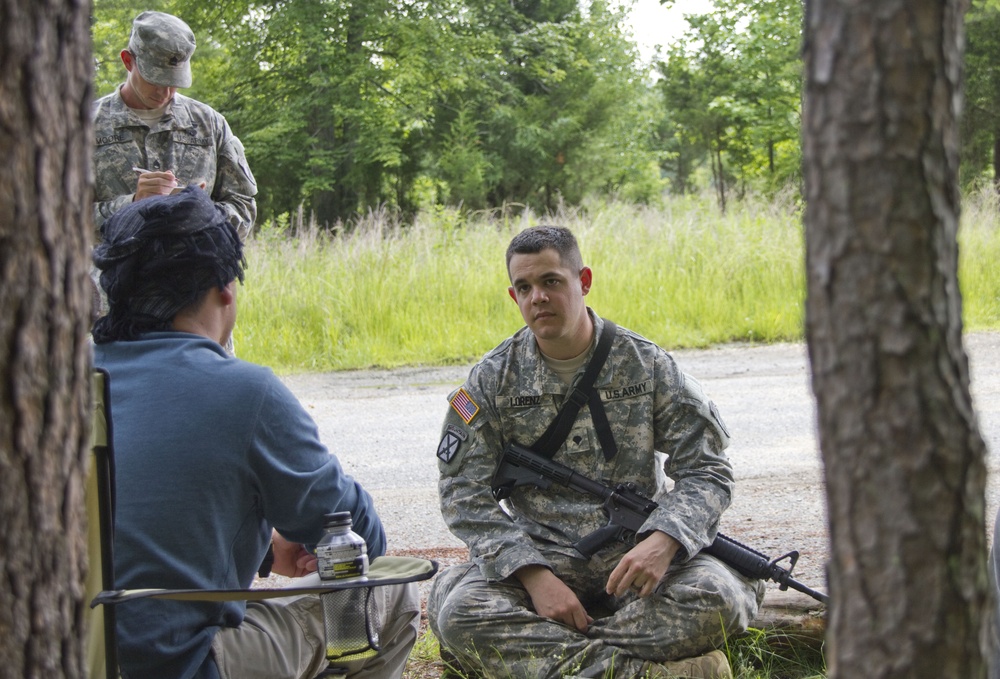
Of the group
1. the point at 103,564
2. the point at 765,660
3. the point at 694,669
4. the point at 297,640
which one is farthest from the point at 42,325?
the point at 765,660

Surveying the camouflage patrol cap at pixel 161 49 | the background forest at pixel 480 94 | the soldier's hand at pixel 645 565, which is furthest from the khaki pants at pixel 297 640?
the background forest at pixel 480 94

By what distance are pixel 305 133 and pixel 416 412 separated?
54.5 feet

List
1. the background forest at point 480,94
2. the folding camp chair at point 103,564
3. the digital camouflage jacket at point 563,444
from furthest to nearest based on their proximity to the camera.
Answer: the background forest at point 480,94 < the digital camouflage jacket at point 563,444 < the folding camp chair at point 103,564

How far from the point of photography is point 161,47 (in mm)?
4762

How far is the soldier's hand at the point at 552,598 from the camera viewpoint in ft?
11.9

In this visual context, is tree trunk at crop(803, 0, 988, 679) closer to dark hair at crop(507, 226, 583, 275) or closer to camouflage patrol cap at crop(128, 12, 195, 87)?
dark hair at crop(507, 226, 583, 275)

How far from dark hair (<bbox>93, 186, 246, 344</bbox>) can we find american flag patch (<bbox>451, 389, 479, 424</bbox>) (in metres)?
1.32

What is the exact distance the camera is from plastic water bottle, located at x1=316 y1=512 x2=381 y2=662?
256cm

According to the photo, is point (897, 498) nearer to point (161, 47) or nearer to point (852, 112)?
point (852, 112)

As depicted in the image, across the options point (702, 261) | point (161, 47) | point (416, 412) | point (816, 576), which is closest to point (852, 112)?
point (816, 576)

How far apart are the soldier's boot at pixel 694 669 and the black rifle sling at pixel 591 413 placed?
Result: 0.70 m

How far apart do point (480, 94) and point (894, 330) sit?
85.8ft

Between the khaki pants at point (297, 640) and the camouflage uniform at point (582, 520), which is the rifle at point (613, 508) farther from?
the khaki pants at point (297, 640)

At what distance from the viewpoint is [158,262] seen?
8.53 ft
